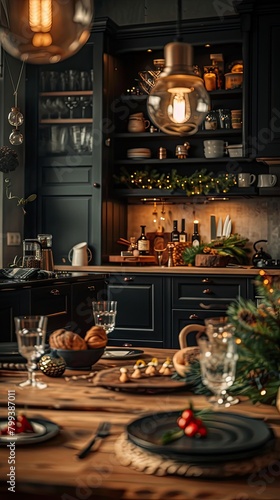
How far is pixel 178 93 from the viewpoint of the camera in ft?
5.88

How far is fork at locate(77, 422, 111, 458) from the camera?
1.14m

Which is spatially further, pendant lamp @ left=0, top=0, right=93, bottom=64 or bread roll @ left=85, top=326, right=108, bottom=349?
bread roll @ left=85, top=326, right=108, bottom=349

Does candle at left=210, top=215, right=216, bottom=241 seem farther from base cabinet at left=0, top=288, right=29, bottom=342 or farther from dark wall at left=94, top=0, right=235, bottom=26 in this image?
base cabinet at left=0, top=288, right=29, bottom=342

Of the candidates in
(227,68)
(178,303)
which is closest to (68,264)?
(178,303)

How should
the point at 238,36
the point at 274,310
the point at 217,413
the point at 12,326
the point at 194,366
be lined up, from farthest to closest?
the point at 238,36 → the point at 12,326 → the point at 194,366 → the point at 274,310 → the point at 217,413

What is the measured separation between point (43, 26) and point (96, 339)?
818 mm

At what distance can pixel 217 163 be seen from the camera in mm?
5461

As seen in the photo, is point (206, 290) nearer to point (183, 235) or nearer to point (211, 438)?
point (183, 235)

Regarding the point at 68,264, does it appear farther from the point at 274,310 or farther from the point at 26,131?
the point at 274,310

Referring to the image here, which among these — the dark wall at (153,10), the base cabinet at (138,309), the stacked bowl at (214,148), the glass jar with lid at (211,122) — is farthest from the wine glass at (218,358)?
the dark wall at (153,10)

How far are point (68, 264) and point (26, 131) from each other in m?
1.10

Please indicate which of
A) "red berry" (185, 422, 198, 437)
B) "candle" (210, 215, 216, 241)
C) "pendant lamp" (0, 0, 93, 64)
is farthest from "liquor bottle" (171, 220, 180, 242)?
"red berry" (185, 422, 198, 437)

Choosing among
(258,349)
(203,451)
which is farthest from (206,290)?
(203,451)

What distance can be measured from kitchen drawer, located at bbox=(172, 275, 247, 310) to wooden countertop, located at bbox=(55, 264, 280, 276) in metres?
0.05
